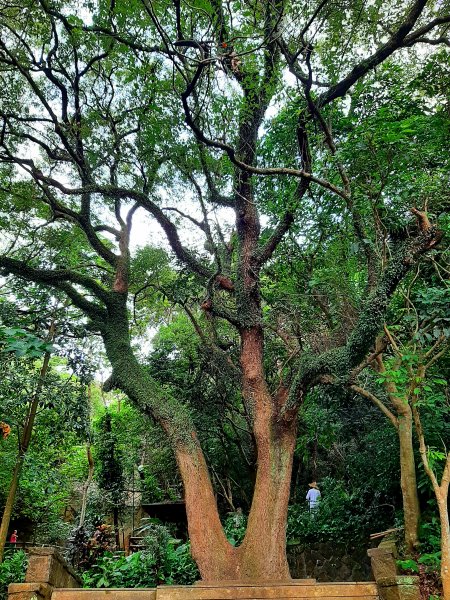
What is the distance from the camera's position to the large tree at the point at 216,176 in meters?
4.93

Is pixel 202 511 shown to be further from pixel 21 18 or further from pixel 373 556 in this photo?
pixel 21 18

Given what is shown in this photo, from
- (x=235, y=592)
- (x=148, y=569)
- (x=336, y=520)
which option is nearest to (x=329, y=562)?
(x=336, y=520)

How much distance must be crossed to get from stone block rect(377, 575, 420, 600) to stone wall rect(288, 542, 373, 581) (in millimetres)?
3044

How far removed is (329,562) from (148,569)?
3355 millimetres

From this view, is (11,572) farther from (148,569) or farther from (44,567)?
(44,567)

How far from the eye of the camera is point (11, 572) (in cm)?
569

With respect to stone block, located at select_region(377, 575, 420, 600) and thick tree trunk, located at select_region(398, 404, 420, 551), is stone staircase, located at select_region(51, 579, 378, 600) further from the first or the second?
thick tree trunk, located at select_region(398, 404, 420, 551)

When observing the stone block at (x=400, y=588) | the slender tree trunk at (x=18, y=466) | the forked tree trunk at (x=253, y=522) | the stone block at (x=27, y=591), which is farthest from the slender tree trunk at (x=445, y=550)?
the slender tree trunk at (x=18, y=466)

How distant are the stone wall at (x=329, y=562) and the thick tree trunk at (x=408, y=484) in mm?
1844

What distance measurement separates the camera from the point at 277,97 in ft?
21.1

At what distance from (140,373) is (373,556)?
3767 millimetres

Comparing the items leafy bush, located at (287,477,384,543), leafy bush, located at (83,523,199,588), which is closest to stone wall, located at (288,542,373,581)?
leafy bush, located at (287,477,384,543)

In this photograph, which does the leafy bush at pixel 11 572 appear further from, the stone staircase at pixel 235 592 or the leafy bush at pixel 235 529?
the leafy bush at pixel 235 529

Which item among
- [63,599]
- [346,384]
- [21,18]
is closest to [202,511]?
[63,599]
